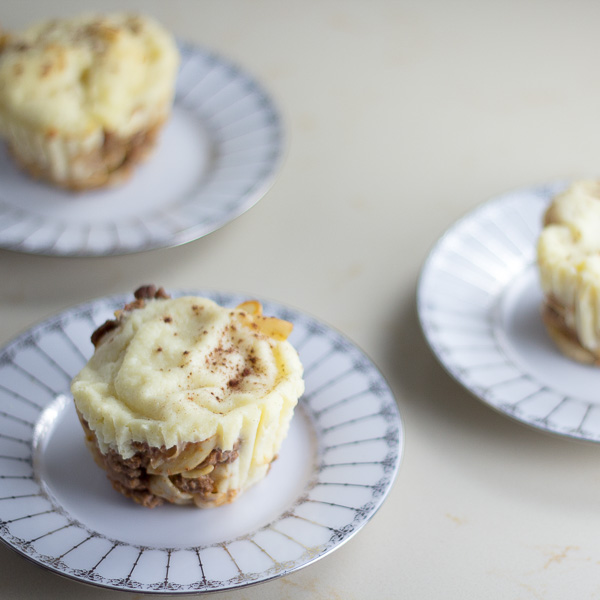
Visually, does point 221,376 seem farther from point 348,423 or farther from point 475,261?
point 475,261

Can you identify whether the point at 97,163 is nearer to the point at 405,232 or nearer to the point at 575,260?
the point at 405,232

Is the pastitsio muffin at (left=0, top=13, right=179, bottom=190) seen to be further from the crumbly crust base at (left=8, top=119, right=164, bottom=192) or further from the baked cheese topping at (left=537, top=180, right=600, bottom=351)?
the baked cheese topping at (left=537, top=180, right=600, bottom=351)

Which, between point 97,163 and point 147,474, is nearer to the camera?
point 147,474

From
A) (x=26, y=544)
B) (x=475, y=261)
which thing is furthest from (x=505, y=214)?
(x=26, y=544)

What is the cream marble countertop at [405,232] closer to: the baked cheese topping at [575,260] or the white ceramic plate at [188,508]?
the white ceramic plate at [188,508]

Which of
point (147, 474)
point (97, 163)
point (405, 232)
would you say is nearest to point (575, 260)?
point (405, 232)

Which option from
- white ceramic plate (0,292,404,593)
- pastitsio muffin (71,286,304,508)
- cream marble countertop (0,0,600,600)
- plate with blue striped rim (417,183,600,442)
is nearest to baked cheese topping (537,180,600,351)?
plate with blue striped rim (417,183,600,442)
